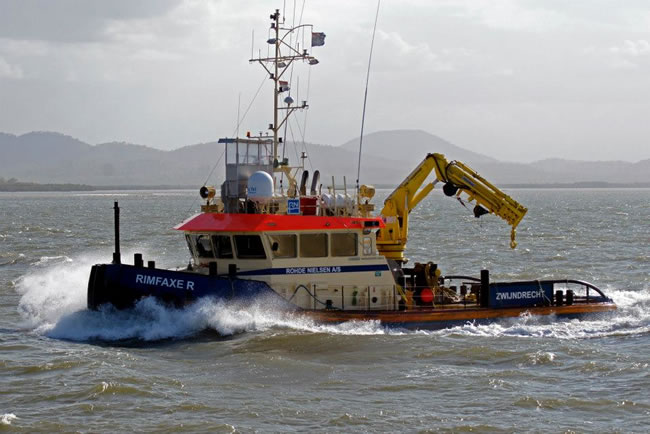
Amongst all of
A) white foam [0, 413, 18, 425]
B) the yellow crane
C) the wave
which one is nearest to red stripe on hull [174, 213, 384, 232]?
the yellow crane

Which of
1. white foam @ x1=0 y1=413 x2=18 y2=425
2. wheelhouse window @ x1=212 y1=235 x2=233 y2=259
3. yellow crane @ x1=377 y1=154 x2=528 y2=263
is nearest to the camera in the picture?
white foam @ x1=0 y1=413 x2=18 y2=425

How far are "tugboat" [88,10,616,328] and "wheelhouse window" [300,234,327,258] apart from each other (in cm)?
2

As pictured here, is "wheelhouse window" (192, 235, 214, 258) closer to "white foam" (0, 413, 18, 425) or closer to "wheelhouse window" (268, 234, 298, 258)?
"wheelhouse window" (268, 234, 298, 258)

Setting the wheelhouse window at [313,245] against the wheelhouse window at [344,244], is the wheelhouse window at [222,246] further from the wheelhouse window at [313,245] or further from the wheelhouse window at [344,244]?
the wheelhouse window at [344,244]

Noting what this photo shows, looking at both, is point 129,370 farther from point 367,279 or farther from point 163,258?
point 163,258

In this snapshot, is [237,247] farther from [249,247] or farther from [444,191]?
[444,191]

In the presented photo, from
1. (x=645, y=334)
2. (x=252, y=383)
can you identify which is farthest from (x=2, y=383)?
(x=645, y=334)

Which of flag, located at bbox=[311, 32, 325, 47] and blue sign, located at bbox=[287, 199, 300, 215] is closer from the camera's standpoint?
blue sign, located at bbox=[287, 199, 300, 215]

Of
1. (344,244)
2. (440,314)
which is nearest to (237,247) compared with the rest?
(344,244)

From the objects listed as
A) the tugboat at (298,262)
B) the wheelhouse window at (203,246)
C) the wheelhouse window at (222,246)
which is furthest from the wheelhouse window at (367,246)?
the wheelhouse window at (203,246)

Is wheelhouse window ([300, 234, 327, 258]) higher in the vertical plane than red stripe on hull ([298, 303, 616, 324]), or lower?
higher

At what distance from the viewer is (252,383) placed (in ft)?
50.9

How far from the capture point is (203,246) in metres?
19.7

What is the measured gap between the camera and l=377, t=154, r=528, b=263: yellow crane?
21016mm
